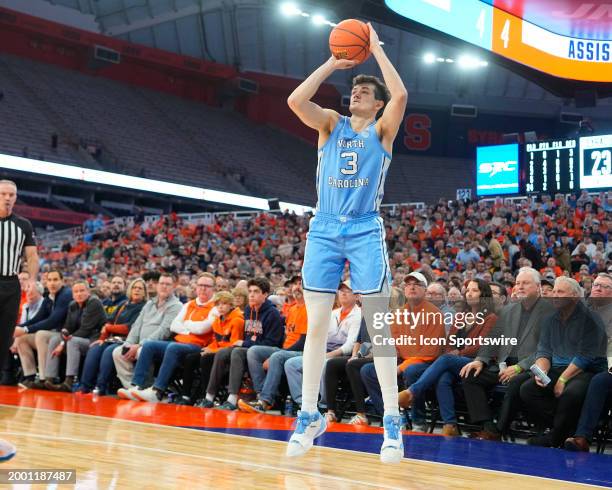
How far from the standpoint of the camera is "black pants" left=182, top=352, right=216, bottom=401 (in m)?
8.36

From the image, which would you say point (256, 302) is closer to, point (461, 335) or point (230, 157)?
point (461, 335)

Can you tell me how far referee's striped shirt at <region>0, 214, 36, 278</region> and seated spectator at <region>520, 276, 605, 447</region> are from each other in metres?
3.76

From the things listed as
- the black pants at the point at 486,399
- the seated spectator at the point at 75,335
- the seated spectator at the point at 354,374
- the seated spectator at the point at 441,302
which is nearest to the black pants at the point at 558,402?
the black pants at the point at 486,399

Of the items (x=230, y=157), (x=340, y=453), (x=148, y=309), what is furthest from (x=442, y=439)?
(x=230, y=157)

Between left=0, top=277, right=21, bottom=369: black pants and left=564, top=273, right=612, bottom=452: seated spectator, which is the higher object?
left=0, top=277, right=21, bottom=369: black pants

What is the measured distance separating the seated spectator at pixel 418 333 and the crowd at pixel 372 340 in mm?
12

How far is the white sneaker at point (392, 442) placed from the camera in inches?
165

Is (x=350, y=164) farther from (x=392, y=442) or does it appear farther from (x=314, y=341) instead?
(x=392, y=442)

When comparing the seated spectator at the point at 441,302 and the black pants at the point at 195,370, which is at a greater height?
the seated spectator at the point at 441,302

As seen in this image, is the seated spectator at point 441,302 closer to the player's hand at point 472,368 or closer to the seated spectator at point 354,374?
the player's hand at point 472,368

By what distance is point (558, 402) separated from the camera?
236 inches

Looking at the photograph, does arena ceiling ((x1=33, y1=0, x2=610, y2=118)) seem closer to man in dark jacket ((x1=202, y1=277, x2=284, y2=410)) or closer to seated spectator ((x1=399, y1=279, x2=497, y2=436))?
man in dark jacket ((x1=202, y1=277, x2=284, y2=410))

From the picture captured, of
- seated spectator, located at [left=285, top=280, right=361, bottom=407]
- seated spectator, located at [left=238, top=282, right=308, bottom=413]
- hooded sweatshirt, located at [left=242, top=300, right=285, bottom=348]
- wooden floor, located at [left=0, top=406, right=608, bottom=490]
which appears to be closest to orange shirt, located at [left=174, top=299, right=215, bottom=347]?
hooded sweatshirt, located at [left=242, top=300, right=285, bottom=348]

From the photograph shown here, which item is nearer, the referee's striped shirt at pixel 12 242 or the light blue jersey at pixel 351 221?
the light blue jersey at pixel 351 221
